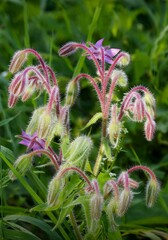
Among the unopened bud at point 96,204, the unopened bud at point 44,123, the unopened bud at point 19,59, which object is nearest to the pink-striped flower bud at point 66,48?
the unopened bud at point 19,59

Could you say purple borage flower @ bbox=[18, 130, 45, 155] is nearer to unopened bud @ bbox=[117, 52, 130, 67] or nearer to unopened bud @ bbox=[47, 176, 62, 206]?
unopened bud @ bbox=[47, 176, 62, 206]

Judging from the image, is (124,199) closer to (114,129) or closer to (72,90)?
(114,129)

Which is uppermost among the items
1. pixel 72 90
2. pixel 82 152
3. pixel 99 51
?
pixel 99 51

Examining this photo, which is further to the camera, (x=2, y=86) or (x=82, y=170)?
(x=2, y=86)

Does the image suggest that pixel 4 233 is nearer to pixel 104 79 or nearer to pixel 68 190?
pixel 68 190

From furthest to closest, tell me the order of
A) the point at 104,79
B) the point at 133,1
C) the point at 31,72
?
the point at 133,1, the point at 31,72, the point at 104,79

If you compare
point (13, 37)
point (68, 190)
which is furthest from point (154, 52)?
point (68, 190)

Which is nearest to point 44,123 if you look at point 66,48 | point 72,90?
point 72,90

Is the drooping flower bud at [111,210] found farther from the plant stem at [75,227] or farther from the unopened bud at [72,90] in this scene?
the unopened bud at [72,90]
